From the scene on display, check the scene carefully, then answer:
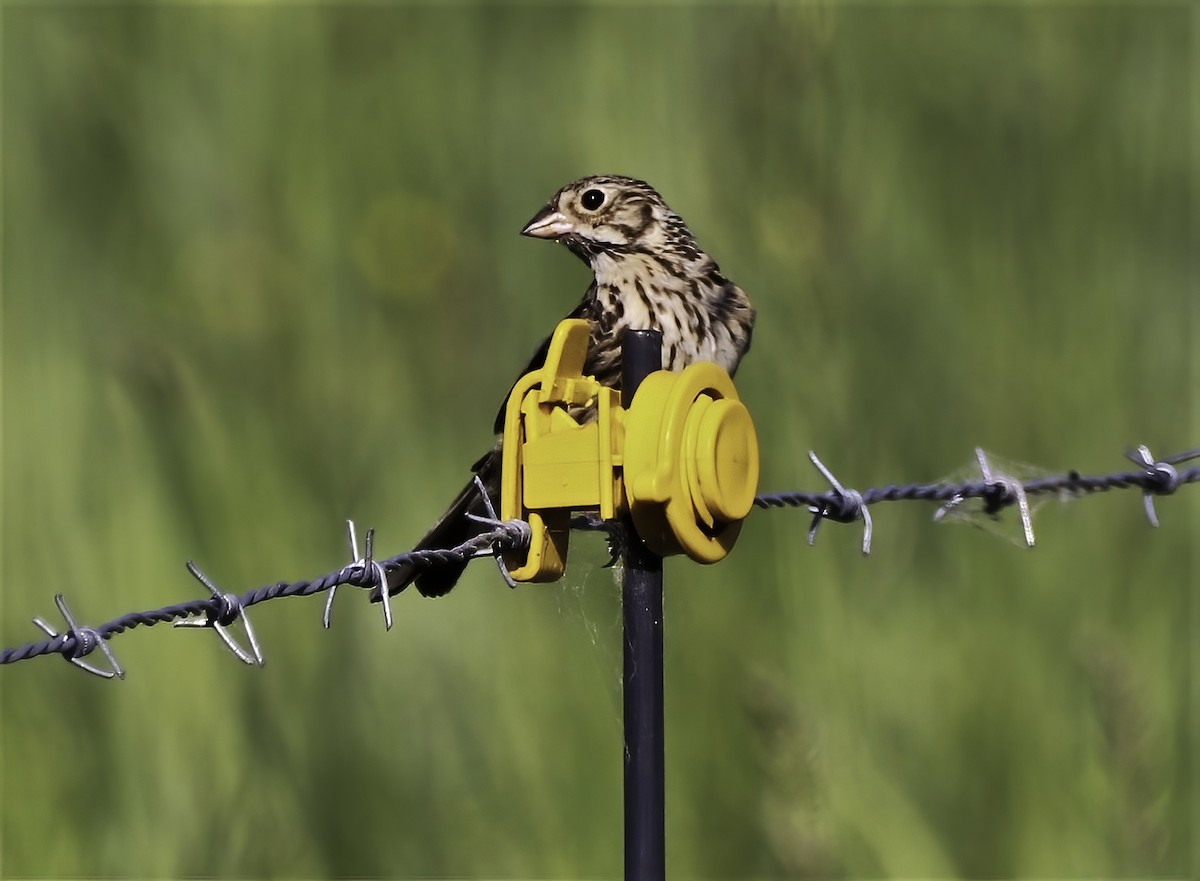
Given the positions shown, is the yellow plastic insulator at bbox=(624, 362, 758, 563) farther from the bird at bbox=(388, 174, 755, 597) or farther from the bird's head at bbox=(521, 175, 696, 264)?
the bird's head at bbox=(521, 175, 696, 264)

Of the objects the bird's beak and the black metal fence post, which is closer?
the black metal fence post

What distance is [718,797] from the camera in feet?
9.87

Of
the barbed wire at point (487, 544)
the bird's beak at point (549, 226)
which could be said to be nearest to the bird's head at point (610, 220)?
the bird's beak at point (549, 226)

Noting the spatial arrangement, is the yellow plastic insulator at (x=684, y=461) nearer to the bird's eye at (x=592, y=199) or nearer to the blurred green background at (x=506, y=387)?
the blurred green background at (x=506, y=387)

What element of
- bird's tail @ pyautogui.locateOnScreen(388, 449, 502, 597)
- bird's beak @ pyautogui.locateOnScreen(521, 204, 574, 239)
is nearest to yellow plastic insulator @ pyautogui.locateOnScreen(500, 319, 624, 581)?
bird's tail @ pyautogui.locateOnScreen(388, 449, 502, 597)

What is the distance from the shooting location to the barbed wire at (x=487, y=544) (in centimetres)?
164

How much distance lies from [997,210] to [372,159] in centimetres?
144

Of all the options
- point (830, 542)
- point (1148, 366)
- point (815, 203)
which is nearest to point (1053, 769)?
point (830, 542)

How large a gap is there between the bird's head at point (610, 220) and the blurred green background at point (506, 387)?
0.09 meters

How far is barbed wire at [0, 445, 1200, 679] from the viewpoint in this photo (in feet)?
5.37

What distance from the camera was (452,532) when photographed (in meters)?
2.78

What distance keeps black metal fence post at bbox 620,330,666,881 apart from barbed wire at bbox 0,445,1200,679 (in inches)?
3.2

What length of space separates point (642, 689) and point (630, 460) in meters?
0.26

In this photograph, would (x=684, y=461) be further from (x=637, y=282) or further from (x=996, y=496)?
(x=637, y=282)
